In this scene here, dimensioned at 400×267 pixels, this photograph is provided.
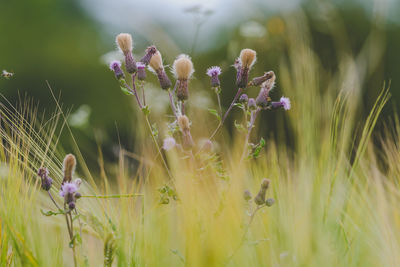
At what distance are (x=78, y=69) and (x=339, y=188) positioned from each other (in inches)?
271

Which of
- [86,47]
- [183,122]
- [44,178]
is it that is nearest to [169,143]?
[183,122]

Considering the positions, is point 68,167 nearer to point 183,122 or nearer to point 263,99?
point 183,122

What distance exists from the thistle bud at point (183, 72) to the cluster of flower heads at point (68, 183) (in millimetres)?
274

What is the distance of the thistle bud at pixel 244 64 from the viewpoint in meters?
1.04

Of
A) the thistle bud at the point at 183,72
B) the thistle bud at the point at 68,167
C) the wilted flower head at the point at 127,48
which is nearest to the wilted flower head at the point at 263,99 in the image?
the thistle bud at the point at 183,72

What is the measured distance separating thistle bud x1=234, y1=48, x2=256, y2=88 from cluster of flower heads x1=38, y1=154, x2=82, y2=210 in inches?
15.9

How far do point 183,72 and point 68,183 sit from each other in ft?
1.09

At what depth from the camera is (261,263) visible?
3.01 ft

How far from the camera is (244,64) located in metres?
1.06

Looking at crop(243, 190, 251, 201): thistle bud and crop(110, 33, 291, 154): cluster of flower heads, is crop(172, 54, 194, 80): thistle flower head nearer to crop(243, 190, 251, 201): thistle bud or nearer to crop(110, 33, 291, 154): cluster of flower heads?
crop(110, 33, 291, 154): cluster of flower heads

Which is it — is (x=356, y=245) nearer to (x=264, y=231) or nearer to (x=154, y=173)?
(x=264, y=231)

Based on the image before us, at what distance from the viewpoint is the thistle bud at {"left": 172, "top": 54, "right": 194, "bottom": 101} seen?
1.03 m

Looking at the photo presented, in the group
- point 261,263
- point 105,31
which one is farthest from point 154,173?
point 105,31

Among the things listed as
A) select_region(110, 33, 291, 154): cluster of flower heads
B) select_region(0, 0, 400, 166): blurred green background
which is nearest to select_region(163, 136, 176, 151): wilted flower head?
select_region(110, 33, 291, 154): cluster of flower heads
